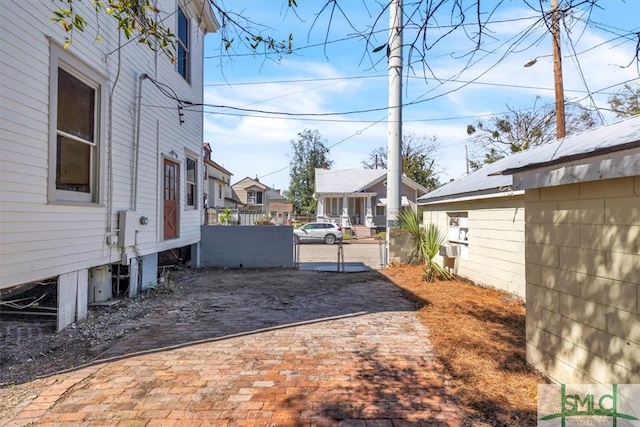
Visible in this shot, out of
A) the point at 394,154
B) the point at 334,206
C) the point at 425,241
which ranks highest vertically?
the point at 394,154

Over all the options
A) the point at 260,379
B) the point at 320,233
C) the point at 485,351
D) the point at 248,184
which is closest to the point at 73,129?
the point at 260,379

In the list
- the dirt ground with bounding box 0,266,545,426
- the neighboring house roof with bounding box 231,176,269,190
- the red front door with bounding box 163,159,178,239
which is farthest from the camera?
the neighboring house roof with bounding box 231,176,269,190

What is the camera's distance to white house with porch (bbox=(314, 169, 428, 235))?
Answer: 30625 mm

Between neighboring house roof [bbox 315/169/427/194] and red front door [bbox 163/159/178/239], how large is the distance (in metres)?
22.0

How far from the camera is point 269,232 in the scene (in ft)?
39.3

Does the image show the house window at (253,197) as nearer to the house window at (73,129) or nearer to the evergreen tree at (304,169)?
the evergreen tree at (304,169)

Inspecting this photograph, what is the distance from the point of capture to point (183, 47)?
979 cm

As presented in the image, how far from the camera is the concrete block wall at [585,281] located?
2.76m

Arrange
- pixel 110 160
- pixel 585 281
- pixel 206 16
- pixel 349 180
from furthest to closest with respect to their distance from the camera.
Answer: pixel 349 180, pixel 206 16, pixel 110 160, pixel 585 281

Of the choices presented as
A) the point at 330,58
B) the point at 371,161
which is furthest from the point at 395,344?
the point at 371,161

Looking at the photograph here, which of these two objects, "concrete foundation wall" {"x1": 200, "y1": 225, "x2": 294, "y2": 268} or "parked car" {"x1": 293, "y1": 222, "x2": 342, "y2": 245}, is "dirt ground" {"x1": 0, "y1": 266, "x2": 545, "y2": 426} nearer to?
"concrete foundation wall" {"x1": 200, "y1": 225, "x2": 294, "y2": 268}

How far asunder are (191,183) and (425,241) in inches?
289

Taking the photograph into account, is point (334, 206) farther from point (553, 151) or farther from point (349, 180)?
point (553, 151)

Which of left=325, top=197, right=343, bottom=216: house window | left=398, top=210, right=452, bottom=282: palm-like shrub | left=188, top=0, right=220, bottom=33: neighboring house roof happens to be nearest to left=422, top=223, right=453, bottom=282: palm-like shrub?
left=398, top=210, right=452, bottom=282: palm-like shrub
